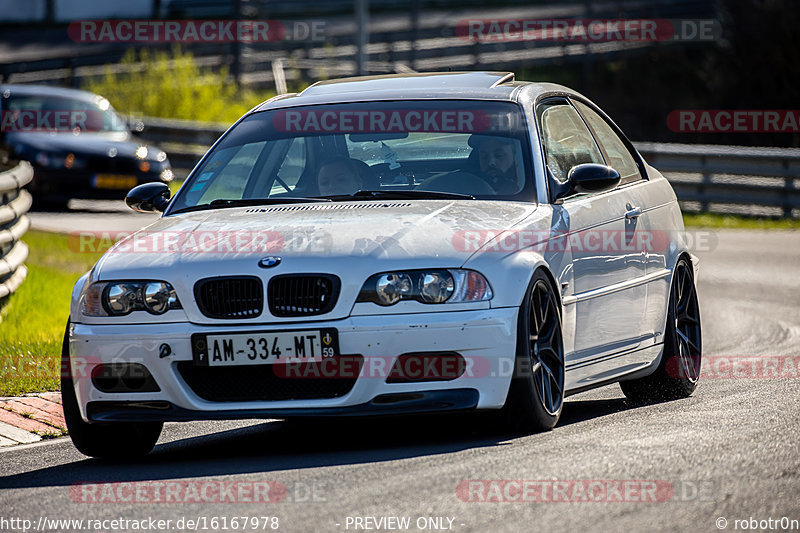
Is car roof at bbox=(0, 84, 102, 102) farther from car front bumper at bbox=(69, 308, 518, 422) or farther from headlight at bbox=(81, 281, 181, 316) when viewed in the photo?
car front bumper at bbox=(69, 308, 518, 422)

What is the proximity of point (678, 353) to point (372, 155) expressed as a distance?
205 centimetres

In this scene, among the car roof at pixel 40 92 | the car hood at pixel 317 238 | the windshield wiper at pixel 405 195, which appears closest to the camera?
the car hood at pixel 317 238

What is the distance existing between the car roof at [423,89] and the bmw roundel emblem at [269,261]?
1.68 meters

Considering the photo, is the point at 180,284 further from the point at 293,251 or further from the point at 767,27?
the point at 767,27

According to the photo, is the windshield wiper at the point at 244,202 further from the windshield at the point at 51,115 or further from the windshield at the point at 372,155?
the windshield at the point at 51,115

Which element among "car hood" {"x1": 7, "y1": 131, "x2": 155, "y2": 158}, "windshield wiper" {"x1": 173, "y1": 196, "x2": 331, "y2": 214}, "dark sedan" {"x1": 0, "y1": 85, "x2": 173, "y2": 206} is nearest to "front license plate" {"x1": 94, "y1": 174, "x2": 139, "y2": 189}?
"dark sedan" {"x1": 0, "y1": 85, "x2": 173, "y2": 206}

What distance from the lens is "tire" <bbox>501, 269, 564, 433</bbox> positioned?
20.7ft

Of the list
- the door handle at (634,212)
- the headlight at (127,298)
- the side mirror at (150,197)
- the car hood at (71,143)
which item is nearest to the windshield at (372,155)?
the side mirror at (150,197)

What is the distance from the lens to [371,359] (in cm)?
612

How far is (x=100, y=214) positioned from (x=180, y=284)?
53.6ft

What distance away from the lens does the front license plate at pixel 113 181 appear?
21453 mm

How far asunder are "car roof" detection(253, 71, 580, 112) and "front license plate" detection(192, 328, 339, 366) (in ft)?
6.45

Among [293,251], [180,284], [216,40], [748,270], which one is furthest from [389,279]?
[216,40]

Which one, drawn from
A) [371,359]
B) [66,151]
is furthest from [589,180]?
[66,151]
